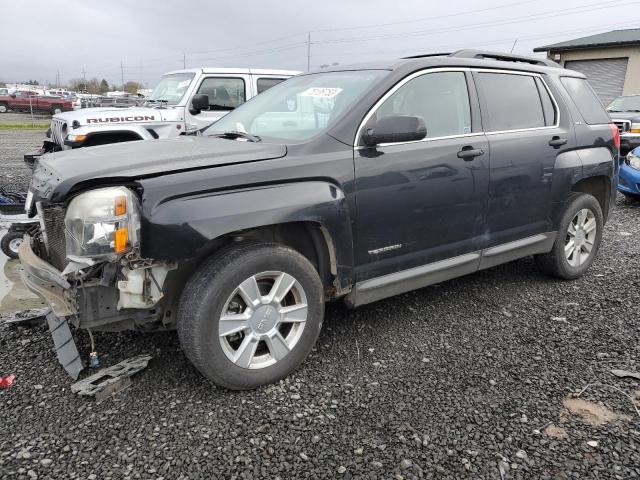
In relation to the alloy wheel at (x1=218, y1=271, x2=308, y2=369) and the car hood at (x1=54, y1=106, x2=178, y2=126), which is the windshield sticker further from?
the car hood at (x1=54, y1=106, x2=178, y2=126)

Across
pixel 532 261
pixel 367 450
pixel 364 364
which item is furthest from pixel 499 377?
pixel 532 261

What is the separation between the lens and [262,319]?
281cm

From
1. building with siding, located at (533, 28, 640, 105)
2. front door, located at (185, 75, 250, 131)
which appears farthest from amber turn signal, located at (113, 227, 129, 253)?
building with siding, located at (533, 28, 640, 105)

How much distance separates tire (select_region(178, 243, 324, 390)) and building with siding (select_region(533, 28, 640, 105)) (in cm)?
2243

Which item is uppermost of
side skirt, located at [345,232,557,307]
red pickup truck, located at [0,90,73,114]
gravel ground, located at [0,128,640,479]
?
red pickup truck, located at [0,90,73,114]

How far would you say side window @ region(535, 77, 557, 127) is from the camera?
13.9 ft

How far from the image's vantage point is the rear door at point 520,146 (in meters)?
3.77

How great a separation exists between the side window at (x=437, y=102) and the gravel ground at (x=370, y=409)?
4.68ft

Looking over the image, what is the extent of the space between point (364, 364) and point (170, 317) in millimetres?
1219

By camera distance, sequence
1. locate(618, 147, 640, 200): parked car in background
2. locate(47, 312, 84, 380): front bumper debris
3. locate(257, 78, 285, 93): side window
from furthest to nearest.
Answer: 1. locate(257, 78, 285, 93): side window
2. locate(618, 147, 640, 200): parked car in background
3. locate(47, 312, 84, 380): front bumper debris

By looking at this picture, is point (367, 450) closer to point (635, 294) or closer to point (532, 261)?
point (635, 294)

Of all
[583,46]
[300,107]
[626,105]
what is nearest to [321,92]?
[300,107]

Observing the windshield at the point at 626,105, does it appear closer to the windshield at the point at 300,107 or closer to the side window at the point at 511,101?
the side window at the point at 511,101

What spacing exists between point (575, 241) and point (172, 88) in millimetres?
6827
